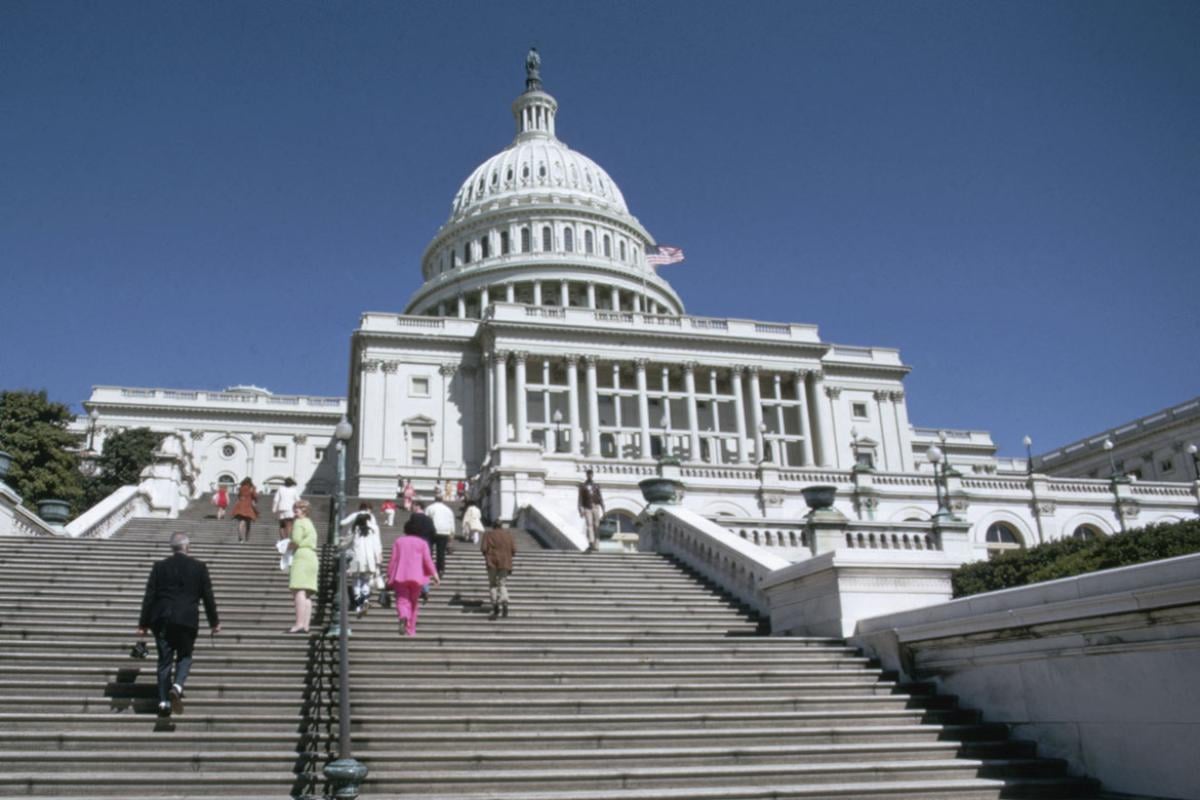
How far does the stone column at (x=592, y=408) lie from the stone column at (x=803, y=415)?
46.0 feet

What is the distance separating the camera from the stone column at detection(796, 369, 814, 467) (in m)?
67.2

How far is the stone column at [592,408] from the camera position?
2474 inches

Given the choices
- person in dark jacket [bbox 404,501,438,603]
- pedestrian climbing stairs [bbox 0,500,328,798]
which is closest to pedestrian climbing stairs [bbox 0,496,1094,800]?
pedestrian climbing stairs [bbox 0,500,328,798]

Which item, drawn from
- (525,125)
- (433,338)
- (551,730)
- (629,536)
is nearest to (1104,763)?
(551,730)

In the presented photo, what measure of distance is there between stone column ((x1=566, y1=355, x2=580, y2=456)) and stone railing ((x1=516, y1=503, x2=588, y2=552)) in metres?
30.4

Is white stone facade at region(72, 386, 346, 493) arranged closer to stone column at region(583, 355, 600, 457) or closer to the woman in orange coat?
stone column at region(583, 355, 600, 457)

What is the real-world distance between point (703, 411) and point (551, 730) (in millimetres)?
58695

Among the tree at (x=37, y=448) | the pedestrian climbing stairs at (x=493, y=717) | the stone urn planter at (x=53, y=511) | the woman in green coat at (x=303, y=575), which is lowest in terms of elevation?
the pedestrian climbing stairs at (x=493, y=717)

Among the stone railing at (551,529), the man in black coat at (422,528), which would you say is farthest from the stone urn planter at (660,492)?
the man in black coat at (422,528)

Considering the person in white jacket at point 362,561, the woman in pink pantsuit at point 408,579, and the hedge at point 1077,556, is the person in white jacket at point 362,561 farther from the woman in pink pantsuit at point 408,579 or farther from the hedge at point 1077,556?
the hedge at point 1077,556

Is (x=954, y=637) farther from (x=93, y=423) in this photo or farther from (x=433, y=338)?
(x=93, y=423)

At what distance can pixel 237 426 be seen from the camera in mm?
82312

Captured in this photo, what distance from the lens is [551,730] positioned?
1023 cm

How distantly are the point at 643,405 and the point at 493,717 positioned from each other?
54.7 meters
